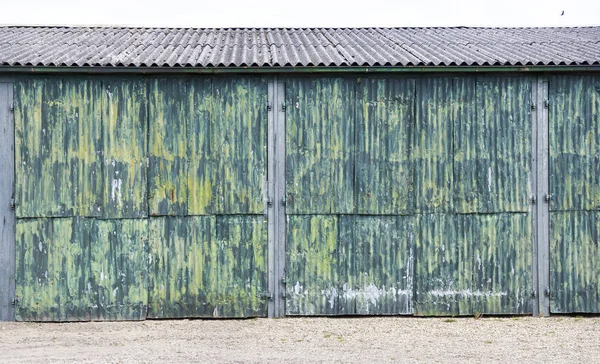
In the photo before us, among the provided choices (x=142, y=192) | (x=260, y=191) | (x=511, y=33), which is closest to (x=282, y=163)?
(x=260, y=191)

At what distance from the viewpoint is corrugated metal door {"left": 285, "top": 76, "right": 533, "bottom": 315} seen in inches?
328

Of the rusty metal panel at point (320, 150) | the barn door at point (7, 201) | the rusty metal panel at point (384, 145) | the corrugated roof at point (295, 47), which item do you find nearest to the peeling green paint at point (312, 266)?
the rusty metal panel at point (320, 150)

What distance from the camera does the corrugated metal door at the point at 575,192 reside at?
27.6 feet

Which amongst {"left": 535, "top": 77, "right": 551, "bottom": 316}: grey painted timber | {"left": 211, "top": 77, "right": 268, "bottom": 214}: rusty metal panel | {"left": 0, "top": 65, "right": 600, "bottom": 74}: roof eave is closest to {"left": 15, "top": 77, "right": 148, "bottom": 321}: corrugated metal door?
{"left": 0, "top": 65, "right": 600, "bottom": 74}: roof eave

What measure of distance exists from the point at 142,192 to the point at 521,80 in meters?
4.70

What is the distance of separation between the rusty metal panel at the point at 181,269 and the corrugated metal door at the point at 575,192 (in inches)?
161

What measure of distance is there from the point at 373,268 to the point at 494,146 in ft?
6.75

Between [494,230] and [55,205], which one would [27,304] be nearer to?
[55,205]

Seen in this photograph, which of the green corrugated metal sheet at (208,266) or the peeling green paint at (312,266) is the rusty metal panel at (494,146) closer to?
the peeling green paint at (312,266)

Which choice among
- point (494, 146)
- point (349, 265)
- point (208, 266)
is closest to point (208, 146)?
point (208, 266)

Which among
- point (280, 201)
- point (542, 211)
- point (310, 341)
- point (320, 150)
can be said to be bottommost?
point (310, 341)

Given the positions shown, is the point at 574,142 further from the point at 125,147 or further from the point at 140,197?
the point at 125,147

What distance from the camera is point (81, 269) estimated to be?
8.23 metres

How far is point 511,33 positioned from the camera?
11.3 meters
